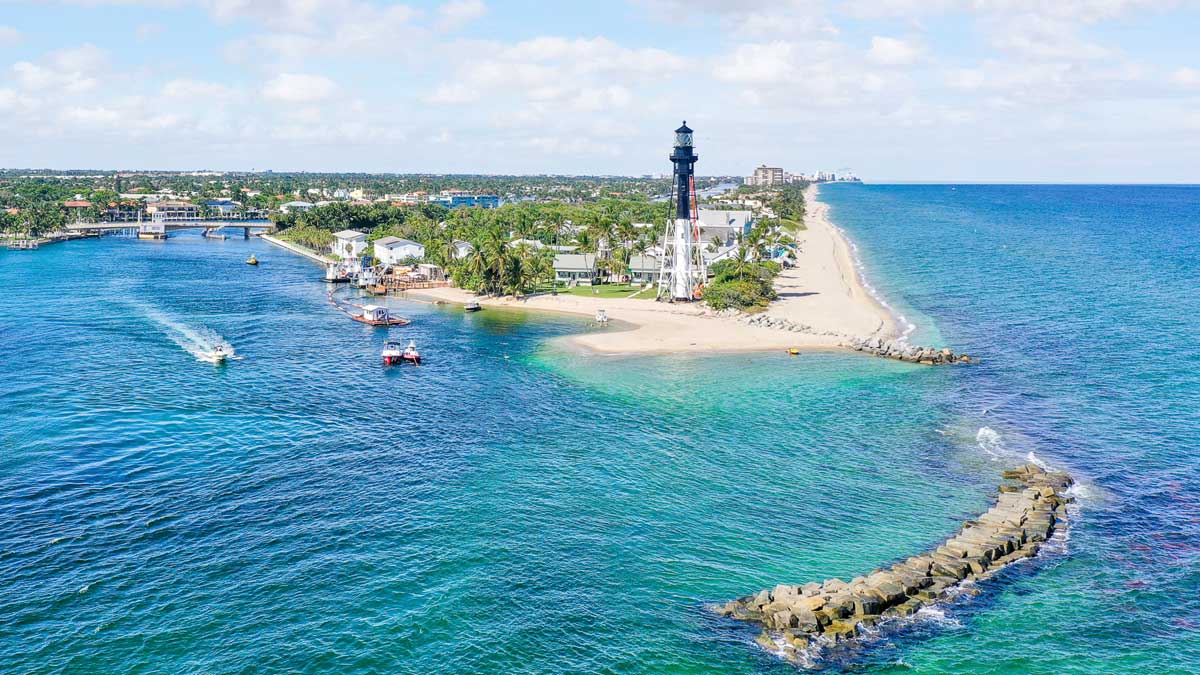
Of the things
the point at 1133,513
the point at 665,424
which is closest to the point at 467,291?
the point at 665,424

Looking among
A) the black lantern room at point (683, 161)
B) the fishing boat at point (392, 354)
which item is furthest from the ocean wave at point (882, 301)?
the fishing boat at point (392, 354)

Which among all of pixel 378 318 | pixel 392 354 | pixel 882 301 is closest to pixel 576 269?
pixel 378 318

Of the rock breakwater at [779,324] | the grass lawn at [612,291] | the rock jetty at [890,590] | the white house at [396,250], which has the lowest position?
the rock jetty at [890,590]

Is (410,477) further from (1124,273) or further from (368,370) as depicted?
(1124,273)

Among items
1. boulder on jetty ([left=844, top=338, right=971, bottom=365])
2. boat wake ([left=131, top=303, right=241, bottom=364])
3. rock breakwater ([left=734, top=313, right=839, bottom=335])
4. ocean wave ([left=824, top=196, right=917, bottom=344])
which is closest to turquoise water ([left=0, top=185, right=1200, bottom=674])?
boat wake ([left=131, top=303, right=241, bottom=364])

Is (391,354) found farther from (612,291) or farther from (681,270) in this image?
(612,291)

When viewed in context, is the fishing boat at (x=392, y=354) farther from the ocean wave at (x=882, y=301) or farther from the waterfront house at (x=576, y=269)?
the ocean wave at (x=882, y=301)

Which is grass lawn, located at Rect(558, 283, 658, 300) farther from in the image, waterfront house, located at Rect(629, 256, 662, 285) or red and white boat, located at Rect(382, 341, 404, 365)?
red and white boat, located at Rect(382, 341, 404, 365)
